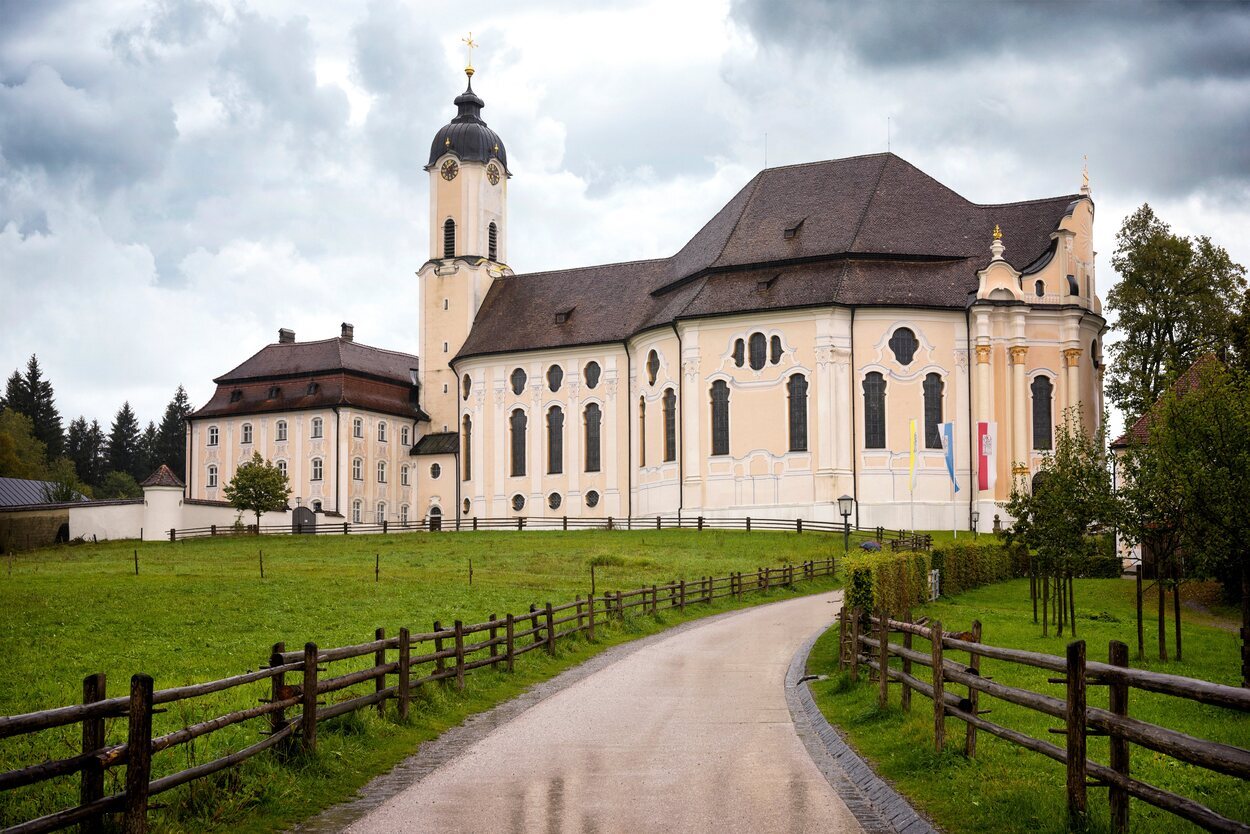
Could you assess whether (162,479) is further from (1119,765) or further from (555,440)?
(1119,765)

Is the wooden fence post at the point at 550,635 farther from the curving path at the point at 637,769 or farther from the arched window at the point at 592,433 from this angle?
the arched window at the point at 592,433

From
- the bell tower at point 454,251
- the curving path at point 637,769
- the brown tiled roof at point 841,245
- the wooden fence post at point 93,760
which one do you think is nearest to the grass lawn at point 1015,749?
the curving path at point 637,769

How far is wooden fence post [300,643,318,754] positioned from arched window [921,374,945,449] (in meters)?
52.3

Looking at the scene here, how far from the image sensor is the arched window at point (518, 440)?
7638cm

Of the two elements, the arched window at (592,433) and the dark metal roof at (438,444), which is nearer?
the arched window at (592,433)

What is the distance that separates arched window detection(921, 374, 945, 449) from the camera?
6322 cm

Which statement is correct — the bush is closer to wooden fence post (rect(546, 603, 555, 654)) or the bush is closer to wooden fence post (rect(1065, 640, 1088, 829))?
wooden fence post (rect(546, 603, 555, 654))

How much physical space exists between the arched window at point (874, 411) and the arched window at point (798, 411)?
2852mm

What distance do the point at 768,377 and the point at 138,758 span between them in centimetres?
5607

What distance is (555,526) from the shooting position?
230 feet

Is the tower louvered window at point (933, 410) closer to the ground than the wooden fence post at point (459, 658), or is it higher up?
higher up

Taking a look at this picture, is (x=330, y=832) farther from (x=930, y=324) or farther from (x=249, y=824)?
(x=930, y=324)

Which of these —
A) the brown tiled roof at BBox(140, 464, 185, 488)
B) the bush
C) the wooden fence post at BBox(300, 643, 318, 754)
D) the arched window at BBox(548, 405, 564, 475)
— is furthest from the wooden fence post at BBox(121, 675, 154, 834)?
the arched window at BBox(548, 405, 564, 475)

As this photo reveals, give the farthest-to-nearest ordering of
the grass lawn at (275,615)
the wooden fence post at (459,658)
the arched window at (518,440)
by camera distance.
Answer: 1. the arched window at (518,440)
2. the wooden fence post at (459,658)
3. the grass lawn at (275,615)
